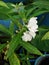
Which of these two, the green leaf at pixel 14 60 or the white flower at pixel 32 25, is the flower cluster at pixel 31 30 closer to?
the white flower at pixel 32 25

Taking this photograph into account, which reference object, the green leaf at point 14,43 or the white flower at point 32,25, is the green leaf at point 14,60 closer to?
the green leaf at point 14,43

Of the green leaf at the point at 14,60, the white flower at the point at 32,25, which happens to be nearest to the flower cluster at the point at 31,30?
the white flower at the point at 32,25

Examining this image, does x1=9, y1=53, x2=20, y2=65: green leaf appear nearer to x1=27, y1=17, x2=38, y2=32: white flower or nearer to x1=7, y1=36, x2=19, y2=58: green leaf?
x1=7, y1=36, x2=19, y2=58: green leaf

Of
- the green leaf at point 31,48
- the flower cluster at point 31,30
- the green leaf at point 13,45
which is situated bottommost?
the green leaf at point 31,48

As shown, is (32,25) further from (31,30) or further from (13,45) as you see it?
(13,45)

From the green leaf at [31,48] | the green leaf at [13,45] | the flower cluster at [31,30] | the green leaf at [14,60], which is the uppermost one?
the flower cluster at [31,30]


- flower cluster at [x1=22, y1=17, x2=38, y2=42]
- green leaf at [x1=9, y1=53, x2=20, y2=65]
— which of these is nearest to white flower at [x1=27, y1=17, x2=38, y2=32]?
flower cluster at [x1=22, y1=17, x2=38, y2=42]

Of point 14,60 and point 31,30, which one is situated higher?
point 31,30

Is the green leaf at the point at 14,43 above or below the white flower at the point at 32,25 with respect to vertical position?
below

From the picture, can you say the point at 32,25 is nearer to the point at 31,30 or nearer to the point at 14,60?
the point at 31,30

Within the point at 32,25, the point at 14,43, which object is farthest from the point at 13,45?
the point at 32,25

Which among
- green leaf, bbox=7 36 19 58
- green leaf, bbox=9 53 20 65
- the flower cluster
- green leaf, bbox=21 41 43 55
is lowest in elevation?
green leaf, bbox=9 53 20 65

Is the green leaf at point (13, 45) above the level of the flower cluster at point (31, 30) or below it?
below
